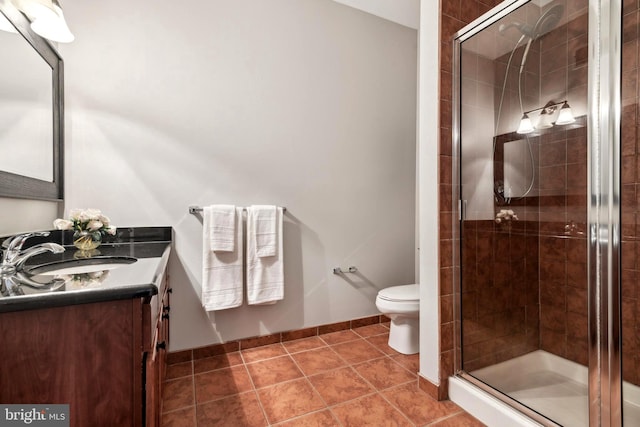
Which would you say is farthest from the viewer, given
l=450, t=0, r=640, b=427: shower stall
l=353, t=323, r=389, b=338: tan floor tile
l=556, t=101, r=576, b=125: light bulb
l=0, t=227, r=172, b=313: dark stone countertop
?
l=353, t=323, r=389, b=338: tan floor tile

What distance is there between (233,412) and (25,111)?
170cm

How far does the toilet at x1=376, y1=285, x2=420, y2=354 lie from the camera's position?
1.98 metres

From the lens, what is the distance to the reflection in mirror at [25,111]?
1205 mm

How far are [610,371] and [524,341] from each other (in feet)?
1.78

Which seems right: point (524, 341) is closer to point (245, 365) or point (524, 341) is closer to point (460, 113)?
point (460, 113)

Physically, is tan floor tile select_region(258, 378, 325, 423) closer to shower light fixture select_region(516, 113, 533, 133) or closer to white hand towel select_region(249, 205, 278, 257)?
white hand towel select_region(249, 205, 278, 257)

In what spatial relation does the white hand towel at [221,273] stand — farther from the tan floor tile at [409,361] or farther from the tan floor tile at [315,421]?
the tan floor tile at [409,361]

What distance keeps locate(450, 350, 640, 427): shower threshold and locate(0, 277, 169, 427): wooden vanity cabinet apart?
1408 mm


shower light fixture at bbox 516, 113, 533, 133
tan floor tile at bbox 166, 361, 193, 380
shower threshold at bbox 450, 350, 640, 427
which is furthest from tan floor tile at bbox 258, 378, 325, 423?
shower light fixture at bbox 516, 113, 533, 133

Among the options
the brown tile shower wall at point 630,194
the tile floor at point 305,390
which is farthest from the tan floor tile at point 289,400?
the brown tile shower wall at point 630,194

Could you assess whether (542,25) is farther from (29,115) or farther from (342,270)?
(29,115)

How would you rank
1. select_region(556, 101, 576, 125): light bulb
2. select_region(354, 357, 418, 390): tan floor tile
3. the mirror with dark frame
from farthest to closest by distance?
1. select_region(354, 357, 418, 390): tan floor tile
2. select_region(556, 101, 576, 125): light bulb
3. the mirror with dark frame

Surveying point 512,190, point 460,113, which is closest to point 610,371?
point 512,190

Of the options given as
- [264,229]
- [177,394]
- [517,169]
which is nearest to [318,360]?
[177,394]
